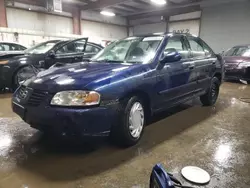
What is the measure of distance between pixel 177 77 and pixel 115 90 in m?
1.22

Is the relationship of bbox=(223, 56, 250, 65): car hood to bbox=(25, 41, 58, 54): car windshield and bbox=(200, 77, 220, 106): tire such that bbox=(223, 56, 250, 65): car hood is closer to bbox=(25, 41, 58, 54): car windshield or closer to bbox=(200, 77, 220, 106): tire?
bbox=(200, 77, 220, 106): tire

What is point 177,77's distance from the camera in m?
3.00

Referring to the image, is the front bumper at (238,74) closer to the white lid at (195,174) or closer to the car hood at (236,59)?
the car hood at (236,59)

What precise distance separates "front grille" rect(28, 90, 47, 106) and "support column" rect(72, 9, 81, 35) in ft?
37.9

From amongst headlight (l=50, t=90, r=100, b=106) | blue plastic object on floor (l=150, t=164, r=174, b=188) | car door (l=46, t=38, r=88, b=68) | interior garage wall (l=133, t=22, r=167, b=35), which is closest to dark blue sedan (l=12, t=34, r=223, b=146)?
headlight (l=50, t=90, r=100, b=106)

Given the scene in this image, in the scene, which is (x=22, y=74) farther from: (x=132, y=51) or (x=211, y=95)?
(x=211, y=95)

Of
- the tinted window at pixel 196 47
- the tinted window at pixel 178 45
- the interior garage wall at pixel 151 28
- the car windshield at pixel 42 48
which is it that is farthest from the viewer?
the interior garage wall at pixel 151 28

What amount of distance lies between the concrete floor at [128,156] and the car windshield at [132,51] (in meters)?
1.04

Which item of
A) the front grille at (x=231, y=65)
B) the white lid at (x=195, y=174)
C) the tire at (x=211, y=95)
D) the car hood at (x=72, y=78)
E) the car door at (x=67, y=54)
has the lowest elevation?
the white lid at (x=195, y=174)

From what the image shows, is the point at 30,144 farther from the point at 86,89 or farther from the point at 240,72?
the point at 240,72

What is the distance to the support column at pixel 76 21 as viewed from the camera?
12680mm

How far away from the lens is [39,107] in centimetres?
Answer: 203

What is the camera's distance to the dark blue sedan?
1.98 meters

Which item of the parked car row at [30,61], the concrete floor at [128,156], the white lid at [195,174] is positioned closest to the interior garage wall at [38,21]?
the parked car row at [30,61]
